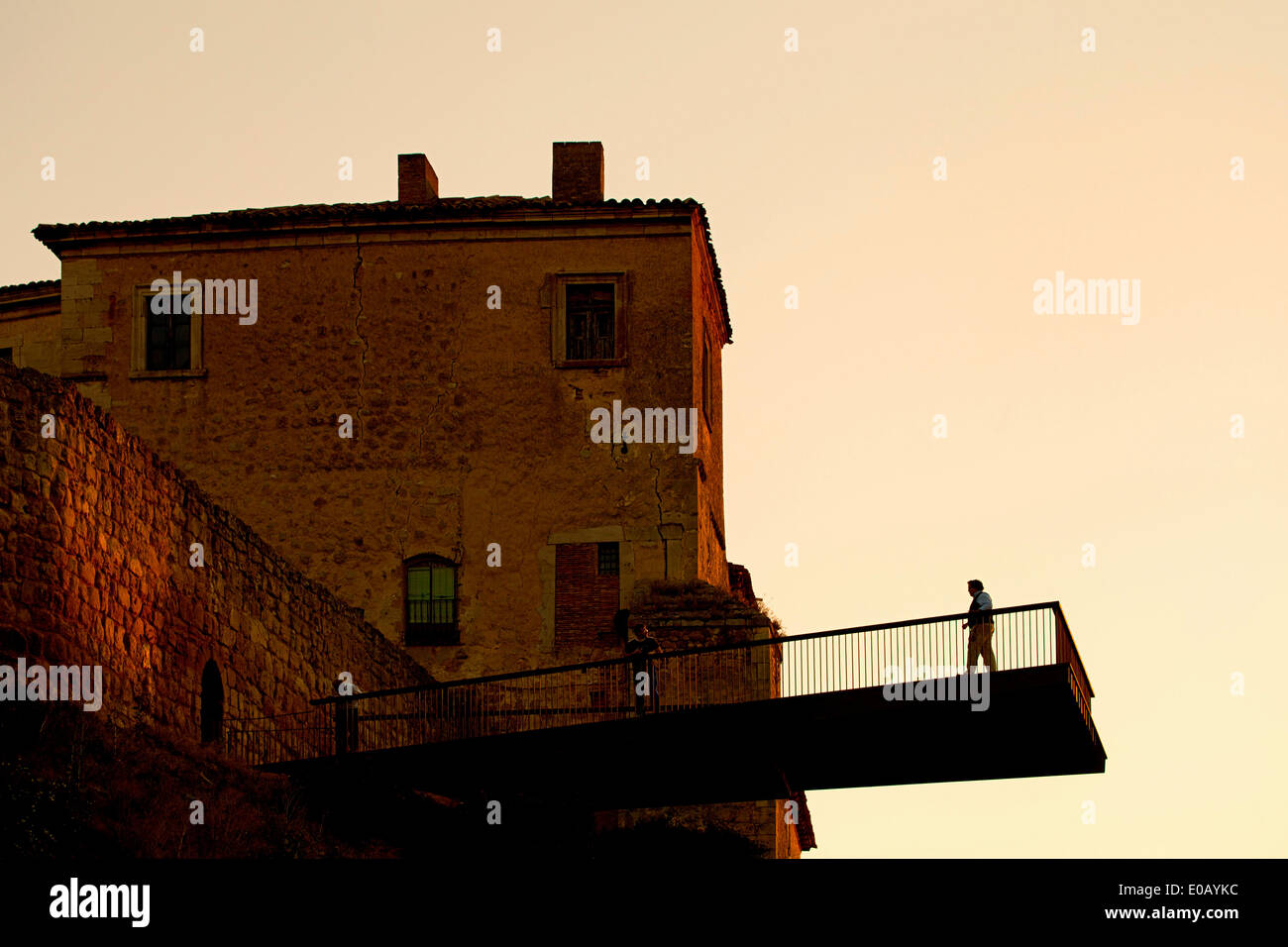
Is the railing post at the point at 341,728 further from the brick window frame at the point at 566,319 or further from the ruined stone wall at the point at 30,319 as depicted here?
the ruined stone wall at the point at 30,319

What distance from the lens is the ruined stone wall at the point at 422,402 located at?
34250 millimetres

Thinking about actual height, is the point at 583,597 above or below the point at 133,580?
above

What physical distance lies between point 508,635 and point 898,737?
11174 millimetres

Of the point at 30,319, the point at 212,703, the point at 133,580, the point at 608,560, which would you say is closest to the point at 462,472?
the point at 608,560

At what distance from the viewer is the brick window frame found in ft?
114

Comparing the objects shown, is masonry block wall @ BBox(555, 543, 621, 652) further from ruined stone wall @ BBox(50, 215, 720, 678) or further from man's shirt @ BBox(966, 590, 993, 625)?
man's shirt @ BBox(966, 590, 993, 625)

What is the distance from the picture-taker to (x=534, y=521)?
34.3m

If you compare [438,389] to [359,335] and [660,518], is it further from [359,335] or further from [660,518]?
[660,518]

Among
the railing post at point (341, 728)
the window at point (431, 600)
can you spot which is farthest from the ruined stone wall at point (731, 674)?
the railing post at point (341, 728)

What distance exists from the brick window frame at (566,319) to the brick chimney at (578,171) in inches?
66.7

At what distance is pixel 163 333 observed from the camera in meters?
35.8

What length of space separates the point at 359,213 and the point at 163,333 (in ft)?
12.0
